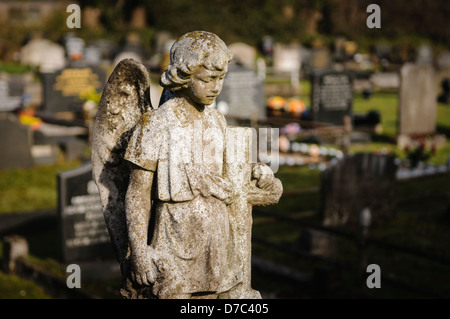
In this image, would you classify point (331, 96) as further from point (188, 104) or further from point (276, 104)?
point (188, 104)

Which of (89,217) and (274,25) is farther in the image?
(274,25)

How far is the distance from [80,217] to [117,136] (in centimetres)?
486

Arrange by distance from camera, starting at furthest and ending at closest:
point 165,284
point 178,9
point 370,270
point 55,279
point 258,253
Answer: point 178,9 < point 258,253 < point 370,270 < point 55,279 < point 165,284

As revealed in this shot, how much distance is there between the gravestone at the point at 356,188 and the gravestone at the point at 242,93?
19.9ft

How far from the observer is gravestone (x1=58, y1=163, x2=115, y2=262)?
8539 mm

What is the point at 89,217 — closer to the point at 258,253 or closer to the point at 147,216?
the point at 258,253

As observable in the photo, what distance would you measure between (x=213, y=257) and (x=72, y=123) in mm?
12788

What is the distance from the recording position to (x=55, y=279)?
7.87 m

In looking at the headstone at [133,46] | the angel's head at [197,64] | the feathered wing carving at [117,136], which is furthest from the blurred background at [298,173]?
the angel's head at [197,64]

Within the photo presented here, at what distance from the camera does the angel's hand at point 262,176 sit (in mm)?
3928

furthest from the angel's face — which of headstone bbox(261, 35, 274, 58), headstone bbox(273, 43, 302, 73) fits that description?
headstone bbox(261, 35, 274, 58)

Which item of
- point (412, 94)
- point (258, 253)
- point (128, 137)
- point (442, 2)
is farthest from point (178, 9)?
point (128, 137)

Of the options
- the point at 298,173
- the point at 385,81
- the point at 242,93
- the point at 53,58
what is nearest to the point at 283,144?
the point at 298,173

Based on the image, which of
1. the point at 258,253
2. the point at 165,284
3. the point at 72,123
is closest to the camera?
the point at 165,284
